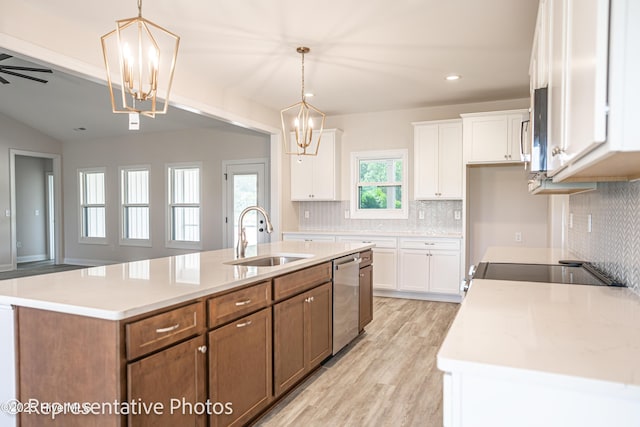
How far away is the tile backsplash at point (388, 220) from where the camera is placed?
18.9 feet

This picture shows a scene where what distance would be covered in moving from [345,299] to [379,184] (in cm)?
295

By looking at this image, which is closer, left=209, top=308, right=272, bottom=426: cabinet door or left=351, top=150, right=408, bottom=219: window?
left=209, top=308, right=272, bottom=426: cabinet door

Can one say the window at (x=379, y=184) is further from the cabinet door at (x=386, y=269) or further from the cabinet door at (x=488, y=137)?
the cabinet door at (x=488, y=137)

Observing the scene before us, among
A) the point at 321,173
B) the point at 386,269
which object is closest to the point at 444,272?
the point at 386,269

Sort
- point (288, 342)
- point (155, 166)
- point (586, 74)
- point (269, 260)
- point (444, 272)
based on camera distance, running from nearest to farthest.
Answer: point (586, 74), point (288, 342), point (269, 260), point (444, 272), point (155, 166)

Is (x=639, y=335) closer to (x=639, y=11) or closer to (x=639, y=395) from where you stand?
(x=639, y=395)

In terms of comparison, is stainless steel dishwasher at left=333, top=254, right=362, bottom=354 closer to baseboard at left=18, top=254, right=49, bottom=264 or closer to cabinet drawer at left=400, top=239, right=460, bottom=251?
cabinet drawer at left=400, top=239, right=460, bottom=251

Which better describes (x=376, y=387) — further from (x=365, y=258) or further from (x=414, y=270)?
(x=414, y=270)

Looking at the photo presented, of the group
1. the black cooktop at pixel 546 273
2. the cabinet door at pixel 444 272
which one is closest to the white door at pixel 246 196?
the cabinet door at pixel 444 272

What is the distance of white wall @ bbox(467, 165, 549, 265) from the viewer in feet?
17.9

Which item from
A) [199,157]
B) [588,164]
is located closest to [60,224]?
[199,157]

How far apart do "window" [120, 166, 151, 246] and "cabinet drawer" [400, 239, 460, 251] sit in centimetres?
508

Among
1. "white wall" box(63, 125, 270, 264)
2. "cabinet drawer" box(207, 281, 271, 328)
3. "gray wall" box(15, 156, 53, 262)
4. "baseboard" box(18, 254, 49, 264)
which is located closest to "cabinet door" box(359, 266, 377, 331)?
"cabinet drawer" box(207, 281, 271, 328)

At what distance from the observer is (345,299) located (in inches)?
140
